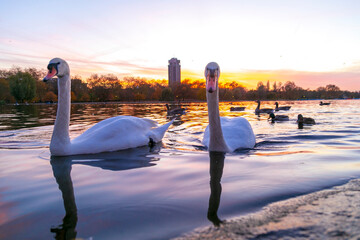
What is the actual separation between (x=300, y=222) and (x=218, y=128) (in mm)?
2828

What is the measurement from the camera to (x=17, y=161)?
4523mm

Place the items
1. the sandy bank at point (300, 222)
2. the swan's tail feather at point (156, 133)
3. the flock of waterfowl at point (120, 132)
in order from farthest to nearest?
the swan's tail feather at point (156, 133), the flock of waterfowl at point (120, 132), the sandy bank at point (300, 222)

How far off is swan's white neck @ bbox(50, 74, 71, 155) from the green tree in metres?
68.9

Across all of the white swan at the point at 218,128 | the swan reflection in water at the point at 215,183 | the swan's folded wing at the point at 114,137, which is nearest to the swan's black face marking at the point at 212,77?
the white swan at the point at 218,128

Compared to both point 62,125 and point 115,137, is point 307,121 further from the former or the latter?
point 62,125

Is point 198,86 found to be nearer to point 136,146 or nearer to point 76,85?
point 76,85

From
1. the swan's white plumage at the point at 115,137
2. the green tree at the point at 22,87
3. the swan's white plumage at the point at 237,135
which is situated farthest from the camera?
the green tree at the point at 22,87

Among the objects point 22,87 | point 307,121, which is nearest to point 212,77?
point 307,121

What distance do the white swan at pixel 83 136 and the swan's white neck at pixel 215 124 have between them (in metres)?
1.81

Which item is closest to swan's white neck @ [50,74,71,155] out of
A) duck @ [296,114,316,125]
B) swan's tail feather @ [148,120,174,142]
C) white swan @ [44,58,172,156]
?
A: white swan @ [44,58,172,156]

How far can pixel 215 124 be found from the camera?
15.3 feet

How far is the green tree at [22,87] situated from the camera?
211 feet

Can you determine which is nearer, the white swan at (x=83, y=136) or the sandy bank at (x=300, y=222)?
the sandy bank at (x=300, y=222)

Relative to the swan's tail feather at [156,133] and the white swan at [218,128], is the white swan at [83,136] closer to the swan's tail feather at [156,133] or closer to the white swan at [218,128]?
the swan's tail feather at [156,133]
